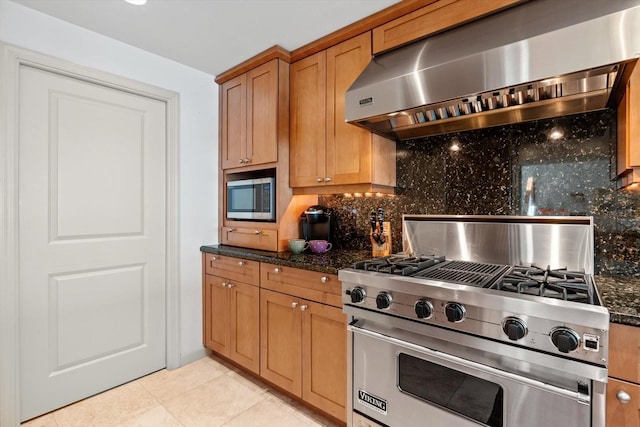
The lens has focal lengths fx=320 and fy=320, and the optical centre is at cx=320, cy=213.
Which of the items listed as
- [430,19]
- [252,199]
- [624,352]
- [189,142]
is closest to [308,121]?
[252,199]

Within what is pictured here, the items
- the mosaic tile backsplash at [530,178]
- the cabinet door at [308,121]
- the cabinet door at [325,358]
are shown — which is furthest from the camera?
the cabinet door at [308,121]

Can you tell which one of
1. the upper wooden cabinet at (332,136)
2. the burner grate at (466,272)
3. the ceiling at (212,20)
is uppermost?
the ceiling at (212,20)

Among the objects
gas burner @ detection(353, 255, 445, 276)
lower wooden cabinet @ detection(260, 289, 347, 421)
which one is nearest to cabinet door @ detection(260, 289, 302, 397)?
lower wooden cabinet @ detection(260, 289, 347, 421)

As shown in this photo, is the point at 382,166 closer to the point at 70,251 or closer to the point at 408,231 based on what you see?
the point at 408,231

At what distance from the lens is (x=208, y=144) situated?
2.78m

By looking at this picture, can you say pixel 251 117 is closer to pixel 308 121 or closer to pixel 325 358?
pixel 308 121

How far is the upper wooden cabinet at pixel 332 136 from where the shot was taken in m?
1.98

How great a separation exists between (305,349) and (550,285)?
1.29 metres

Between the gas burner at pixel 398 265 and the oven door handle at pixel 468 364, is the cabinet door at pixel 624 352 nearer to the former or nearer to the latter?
the oven door handle at pixel 468 364

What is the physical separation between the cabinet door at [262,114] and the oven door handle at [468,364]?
53.1 inches

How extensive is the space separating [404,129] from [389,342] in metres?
1.21

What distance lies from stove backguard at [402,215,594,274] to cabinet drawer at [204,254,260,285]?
1039 mm

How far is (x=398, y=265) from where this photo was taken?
5.37 feet

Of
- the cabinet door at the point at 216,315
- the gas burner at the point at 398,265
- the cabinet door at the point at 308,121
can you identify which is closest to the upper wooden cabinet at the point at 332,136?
the cabinet door at the point at 308,121
